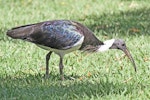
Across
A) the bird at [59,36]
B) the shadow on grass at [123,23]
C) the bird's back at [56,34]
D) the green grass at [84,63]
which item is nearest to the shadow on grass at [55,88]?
the green grass at [84,63]

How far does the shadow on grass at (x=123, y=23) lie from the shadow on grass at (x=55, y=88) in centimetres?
398

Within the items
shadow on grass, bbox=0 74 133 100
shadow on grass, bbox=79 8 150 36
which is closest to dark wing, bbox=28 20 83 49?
shadow on grass, bbox=0 74 133 100

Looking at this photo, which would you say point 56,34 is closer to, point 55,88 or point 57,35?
point 57,35

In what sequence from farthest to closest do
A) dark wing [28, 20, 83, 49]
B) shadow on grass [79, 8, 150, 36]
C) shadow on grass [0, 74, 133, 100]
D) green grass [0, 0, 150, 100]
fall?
shadow on grass [79, 8, 150, 36]
dark wing [28, 20, 83, 49]
green grass [0, 0, 150, 100]
shadow on grass [0, 74, 133, 100]

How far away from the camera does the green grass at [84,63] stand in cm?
698

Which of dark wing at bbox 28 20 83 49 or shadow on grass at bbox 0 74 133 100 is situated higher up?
dark wing at bbox 28 20 83 49

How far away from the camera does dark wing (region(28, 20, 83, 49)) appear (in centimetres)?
756

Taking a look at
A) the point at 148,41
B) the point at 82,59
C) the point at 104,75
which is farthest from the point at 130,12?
the point at 104,75

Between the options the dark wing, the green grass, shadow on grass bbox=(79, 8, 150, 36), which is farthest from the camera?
shadow on grass bbox=(79, 8, 150, 36)

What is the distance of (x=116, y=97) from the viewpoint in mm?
6691

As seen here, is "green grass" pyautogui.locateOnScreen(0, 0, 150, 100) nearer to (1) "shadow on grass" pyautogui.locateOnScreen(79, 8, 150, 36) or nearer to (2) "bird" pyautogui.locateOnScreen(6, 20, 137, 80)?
(1) "shadow on grass" pyautogui.locateOnScreen(79, 8, 150, 36)

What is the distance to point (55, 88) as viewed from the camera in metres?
7.24

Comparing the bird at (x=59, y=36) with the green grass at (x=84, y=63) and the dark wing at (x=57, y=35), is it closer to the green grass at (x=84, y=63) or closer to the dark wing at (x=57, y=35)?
the dark wing at (x=57, y=35)

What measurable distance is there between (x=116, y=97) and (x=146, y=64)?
2036mm
